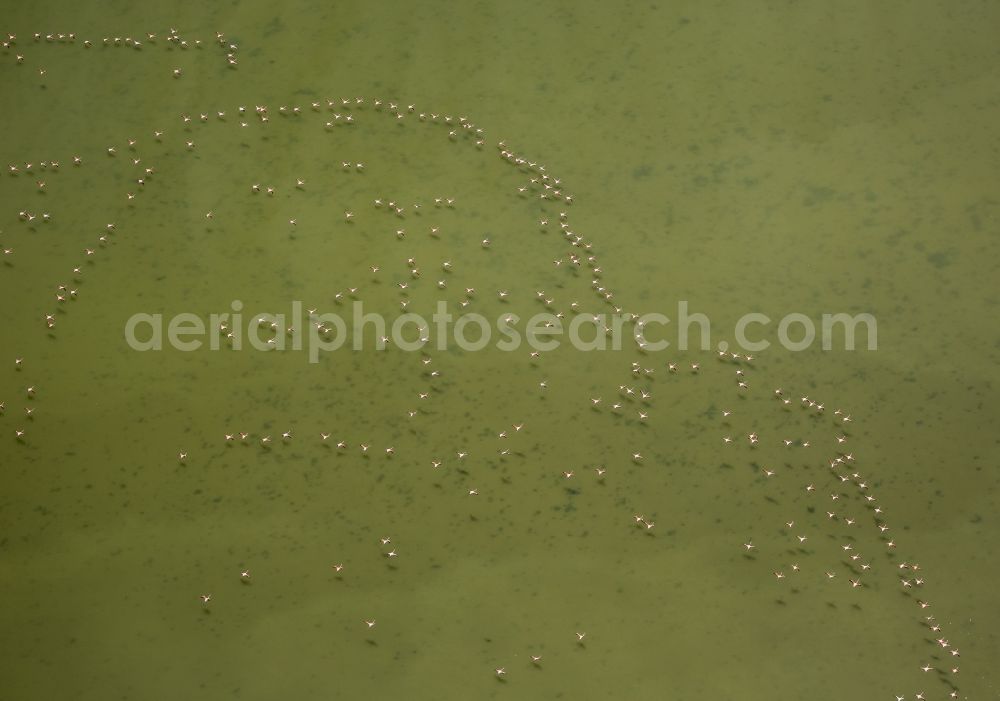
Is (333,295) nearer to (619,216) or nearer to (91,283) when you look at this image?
(91,283)

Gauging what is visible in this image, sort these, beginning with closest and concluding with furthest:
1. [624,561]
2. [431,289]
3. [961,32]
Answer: [624,561] < [431,289] < [961,32]

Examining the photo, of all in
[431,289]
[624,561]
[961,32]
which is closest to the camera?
[624,561]

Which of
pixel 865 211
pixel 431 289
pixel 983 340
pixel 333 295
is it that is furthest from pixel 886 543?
pixel 333 295

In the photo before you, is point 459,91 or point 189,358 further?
point 459,91

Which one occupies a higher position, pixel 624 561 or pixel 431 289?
pixel 431 289

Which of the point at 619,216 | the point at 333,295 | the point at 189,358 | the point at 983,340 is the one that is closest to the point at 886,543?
the point at 983,340

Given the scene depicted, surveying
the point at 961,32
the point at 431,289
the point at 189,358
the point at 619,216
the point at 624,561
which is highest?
the point at 961,32

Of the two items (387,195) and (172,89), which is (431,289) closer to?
(387,195)
